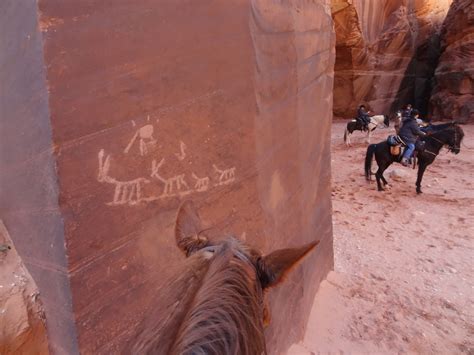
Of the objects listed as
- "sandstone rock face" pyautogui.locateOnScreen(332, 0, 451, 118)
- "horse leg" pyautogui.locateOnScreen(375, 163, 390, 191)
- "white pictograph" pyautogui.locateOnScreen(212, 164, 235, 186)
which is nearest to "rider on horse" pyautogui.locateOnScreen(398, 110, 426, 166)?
"horse leg" pyautogui.locateOnScreen(375, 163, 390, 191)

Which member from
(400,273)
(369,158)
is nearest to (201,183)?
(400,273)

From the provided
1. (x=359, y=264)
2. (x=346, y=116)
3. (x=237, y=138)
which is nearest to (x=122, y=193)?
(x=237, y=138)

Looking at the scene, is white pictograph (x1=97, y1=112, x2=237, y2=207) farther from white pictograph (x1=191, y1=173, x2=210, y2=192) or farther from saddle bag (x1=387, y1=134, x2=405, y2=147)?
Result: saddle bag (x1=387, y1=134, x2=405, y2=147)

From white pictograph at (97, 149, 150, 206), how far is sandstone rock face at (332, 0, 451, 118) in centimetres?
1773

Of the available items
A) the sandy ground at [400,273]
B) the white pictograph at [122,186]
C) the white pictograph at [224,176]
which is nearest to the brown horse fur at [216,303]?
the white pictograph at [122,186]

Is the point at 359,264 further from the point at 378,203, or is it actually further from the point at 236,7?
the point at 236,7

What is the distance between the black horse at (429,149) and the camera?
898 cm

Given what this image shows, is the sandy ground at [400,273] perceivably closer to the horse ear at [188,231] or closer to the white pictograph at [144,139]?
the horse ear at [188,231]

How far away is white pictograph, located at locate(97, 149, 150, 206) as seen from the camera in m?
1.57

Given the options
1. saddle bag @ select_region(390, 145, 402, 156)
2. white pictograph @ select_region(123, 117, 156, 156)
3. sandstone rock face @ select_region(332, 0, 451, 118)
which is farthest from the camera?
sandstone rock face @ select_region(332, 0, 451, 118)

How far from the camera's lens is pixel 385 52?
64.3ft

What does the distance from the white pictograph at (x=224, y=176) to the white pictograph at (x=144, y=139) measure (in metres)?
0.51

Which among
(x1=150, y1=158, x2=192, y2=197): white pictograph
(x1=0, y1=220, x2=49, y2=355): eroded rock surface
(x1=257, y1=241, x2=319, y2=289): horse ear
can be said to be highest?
(x1=150, y1=158, x2=192, y2=197): white pictograph

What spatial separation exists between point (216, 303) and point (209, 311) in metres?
0.04
